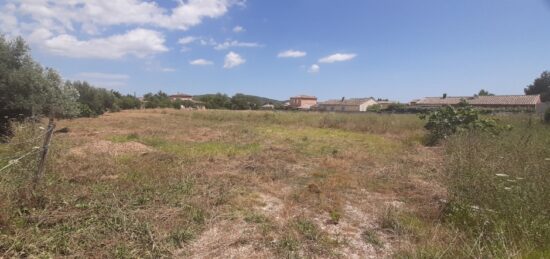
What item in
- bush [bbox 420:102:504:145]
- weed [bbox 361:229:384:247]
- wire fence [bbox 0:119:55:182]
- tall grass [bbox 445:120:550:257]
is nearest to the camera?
tall grass [bbox 445:120:550:257]

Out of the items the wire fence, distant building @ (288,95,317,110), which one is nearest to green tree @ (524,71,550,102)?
distant building @ (288,95,317,110)

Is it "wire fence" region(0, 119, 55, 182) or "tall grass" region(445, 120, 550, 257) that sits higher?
"wire fence" region(0, 119, 55, 182)

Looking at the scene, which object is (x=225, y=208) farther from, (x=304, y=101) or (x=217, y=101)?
(x=304, y=101)

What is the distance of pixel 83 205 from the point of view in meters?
4.35

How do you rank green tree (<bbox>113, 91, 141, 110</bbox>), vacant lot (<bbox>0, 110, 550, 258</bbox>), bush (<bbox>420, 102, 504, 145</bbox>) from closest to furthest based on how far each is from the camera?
vacant lot (<bbox>0, 110, 550, 258</bbox>)
bush (<bbox>420, 102, 504, 145</bbox>)
green tree (<bbox>113, 91, 141, 110</bbox>)

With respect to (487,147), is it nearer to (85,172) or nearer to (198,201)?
(198,201)

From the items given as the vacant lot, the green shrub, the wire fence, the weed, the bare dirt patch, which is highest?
the green shrub

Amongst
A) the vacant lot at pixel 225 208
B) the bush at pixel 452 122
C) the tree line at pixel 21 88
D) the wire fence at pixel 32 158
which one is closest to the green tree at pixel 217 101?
the tree line at pixel 21 88

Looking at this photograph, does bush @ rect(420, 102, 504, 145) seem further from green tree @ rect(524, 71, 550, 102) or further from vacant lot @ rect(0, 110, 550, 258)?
green tree @ rect(524, 71, 550, 102)

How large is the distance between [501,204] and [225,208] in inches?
138

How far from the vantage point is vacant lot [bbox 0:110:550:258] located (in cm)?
354

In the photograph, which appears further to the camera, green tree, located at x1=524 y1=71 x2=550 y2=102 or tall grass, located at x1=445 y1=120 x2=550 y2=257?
green tree, located at x1=524 y1=71 x2=550 y2=102

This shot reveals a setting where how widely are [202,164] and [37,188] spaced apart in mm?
3850

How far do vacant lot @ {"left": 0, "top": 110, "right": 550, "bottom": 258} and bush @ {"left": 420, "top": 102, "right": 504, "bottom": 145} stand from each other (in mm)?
4590
